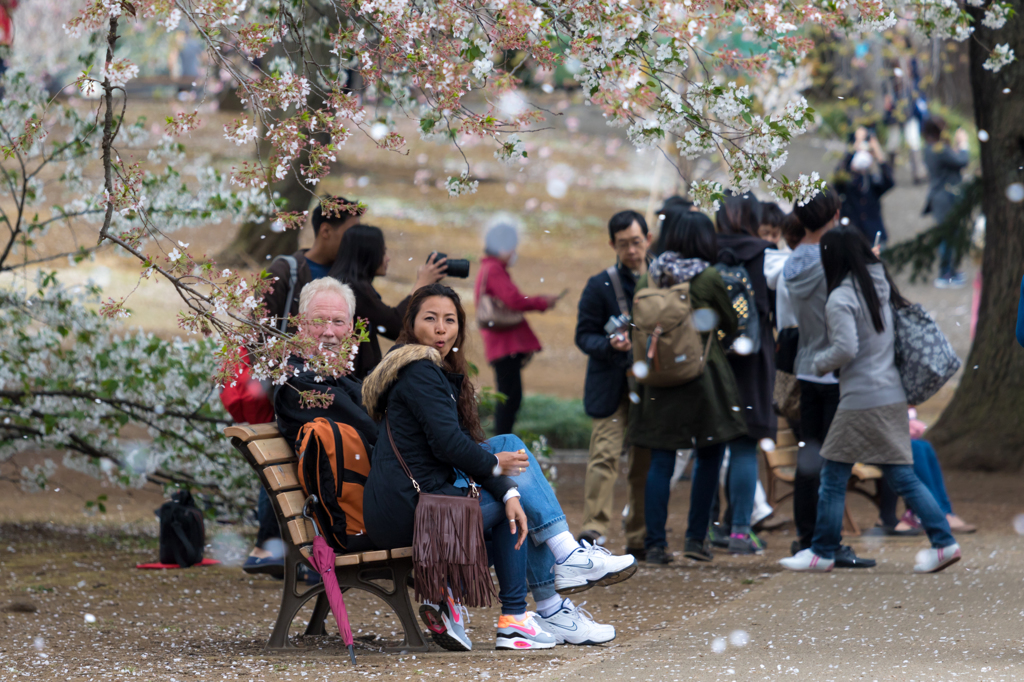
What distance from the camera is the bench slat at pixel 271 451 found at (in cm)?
446

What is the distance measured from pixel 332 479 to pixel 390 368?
0.49 metres

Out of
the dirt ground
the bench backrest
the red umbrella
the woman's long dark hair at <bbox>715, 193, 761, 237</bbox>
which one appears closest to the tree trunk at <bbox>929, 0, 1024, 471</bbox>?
the dirt ground

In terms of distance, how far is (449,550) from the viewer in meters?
4.13

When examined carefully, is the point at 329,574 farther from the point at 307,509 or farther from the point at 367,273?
the point at 367,273

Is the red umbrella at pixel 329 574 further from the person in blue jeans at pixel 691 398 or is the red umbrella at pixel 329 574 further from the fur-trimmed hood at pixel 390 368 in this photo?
the person in blue jeans at pixel 691 398

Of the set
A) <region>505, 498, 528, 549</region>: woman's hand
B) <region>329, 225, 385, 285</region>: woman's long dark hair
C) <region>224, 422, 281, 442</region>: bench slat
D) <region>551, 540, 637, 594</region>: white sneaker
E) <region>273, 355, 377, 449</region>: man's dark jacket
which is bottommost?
<region>551, 540, 637, 594</region>: white sneaker

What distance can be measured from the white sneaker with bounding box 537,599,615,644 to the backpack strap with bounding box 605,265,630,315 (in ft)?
7.02

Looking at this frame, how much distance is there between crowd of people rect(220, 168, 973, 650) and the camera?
4312 millimetres

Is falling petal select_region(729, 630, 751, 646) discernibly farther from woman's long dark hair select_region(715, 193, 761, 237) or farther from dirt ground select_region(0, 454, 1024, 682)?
woman's long dark hair select_region(715, 193, 761, 237)

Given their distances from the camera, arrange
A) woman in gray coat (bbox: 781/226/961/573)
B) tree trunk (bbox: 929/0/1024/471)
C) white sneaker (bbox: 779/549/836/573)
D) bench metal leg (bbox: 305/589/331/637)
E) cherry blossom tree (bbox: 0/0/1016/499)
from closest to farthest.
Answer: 1. cherry blossom tree (bbox: 0/0/1016/499)
2. bench metal leg (bbox: 305/589/331/637)
3. woman in gray coat (bbox: 781/226/961/573)
4. white sneaker (bbox: 779/549/836/573)
5. tree trunk (bbox: 929/0/1024/471)

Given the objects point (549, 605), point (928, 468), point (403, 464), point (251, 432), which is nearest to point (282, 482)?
point (251, 432)

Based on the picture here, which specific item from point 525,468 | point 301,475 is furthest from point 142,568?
point 525,468

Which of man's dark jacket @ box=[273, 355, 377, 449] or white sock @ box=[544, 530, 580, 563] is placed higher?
man's dark jacket @ box=[273, 355, 377, 449]

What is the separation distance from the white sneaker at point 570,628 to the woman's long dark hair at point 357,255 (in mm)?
1763
